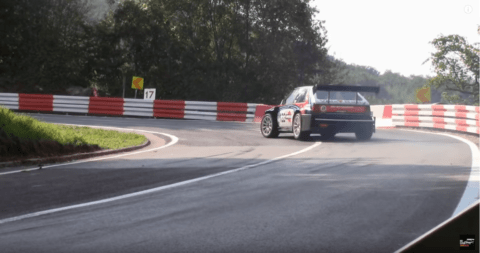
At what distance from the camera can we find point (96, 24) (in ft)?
159

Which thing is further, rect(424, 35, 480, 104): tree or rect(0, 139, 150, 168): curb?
rect(424, 35, 480, 104): tree

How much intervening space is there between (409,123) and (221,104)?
10385 millimetres

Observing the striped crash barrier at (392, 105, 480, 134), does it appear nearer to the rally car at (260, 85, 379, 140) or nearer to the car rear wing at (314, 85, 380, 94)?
the rally car at (260, 85, 379, 140)

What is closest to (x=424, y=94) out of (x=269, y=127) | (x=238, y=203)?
(x=269, y=127)

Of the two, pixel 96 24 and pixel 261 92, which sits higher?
pixel 96 24

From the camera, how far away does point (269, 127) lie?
1850 cm

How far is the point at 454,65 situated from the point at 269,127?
43101 millimetres

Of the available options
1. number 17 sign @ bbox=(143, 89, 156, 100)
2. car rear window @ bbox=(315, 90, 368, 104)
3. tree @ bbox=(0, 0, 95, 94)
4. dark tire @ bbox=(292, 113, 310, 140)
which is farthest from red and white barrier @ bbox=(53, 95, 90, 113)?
car rear window @ bbox=(315, 90, 368, 104)

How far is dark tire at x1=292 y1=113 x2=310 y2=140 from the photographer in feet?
55.9

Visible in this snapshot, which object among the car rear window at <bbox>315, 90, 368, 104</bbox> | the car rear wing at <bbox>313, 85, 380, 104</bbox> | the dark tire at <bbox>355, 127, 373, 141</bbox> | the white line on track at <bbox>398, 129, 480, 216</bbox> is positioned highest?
the car rear wing at <bbox>313, 85, 380, 104</bbox>

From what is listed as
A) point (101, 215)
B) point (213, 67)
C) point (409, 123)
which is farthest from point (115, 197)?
point (213, 67)

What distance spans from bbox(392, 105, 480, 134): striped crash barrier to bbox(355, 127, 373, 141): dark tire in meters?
3.58

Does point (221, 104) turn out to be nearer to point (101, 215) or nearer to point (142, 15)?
point (142, 15)
